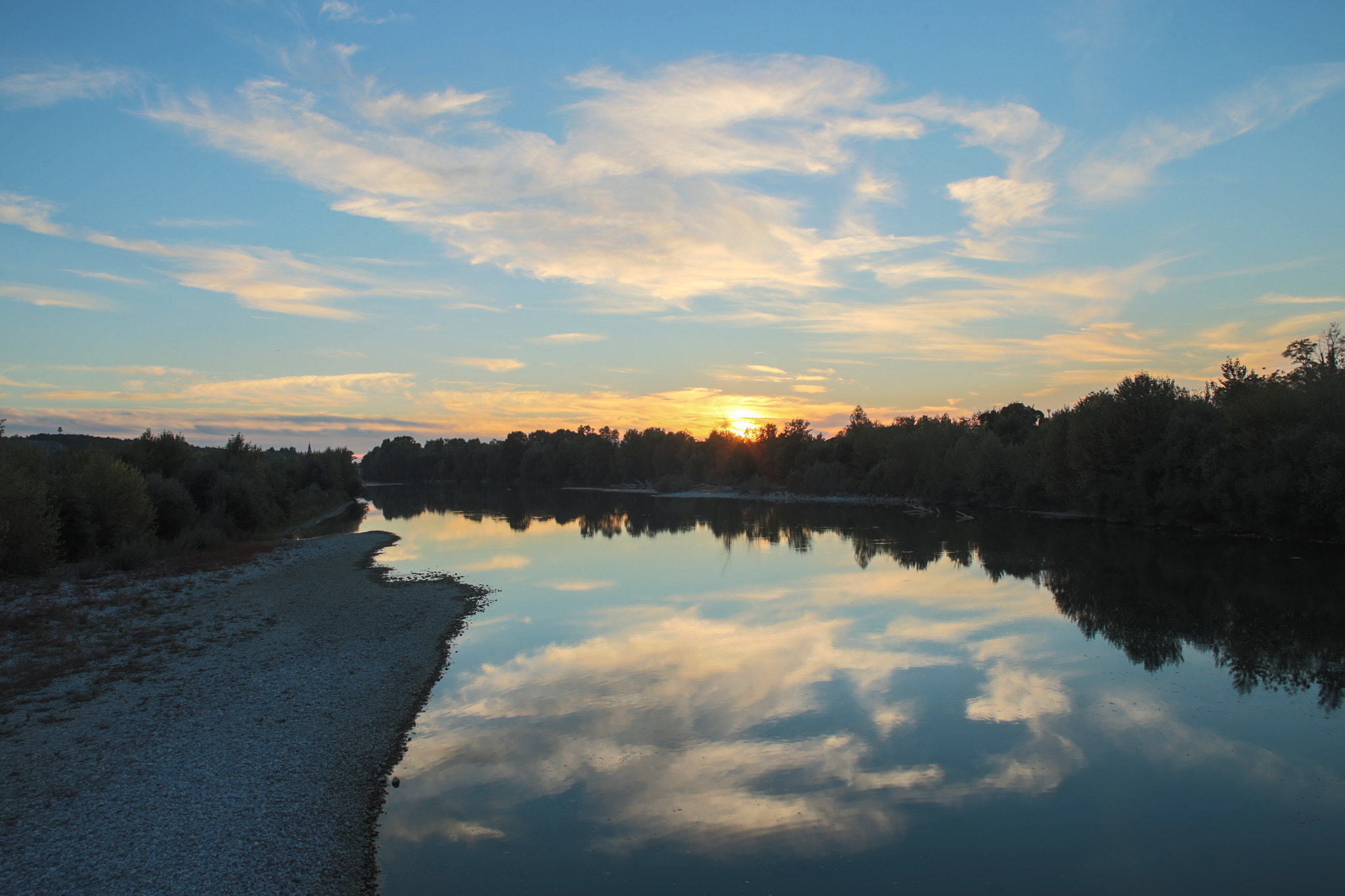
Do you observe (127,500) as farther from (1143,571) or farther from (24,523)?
(1143,571)

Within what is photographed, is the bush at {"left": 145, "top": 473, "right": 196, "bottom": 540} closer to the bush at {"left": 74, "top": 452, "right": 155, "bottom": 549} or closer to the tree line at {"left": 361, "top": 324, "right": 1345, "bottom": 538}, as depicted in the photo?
the bush at {"left": 74, "top": 452, "right": 155, "bottom": 549}

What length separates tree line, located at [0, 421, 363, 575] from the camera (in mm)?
20953

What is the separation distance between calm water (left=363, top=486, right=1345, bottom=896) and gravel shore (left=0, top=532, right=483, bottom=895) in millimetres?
687

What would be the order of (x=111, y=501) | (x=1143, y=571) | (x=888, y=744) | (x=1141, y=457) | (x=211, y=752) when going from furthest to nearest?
1. (x=1141, y=457)
2. (x=1143, y=571)
3. (x=111, y=501)
4. (x=888, y=744)
5. (x=211, y=752)

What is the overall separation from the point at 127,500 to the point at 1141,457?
4954cm

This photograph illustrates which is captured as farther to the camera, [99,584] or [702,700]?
[99,584]

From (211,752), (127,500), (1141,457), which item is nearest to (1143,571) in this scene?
(1141,457)

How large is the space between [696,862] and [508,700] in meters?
6.06

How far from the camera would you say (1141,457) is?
42844 millimetres

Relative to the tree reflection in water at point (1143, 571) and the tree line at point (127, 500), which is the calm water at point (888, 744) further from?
the tree line at point (127, 500)

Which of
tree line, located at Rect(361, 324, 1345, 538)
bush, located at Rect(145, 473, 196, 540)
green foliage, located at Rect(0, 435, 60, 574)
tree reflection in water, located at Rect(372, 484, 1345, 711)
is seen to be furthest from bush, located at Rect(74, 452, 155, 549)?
tree line, located at Rect(361, 324, 1345, 538)

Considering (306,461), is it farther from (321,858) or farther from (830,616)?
(321,858)

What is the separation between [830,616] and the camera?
20.0 metres

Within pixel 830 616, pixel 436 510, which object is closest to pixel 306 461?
pixel 436 510
